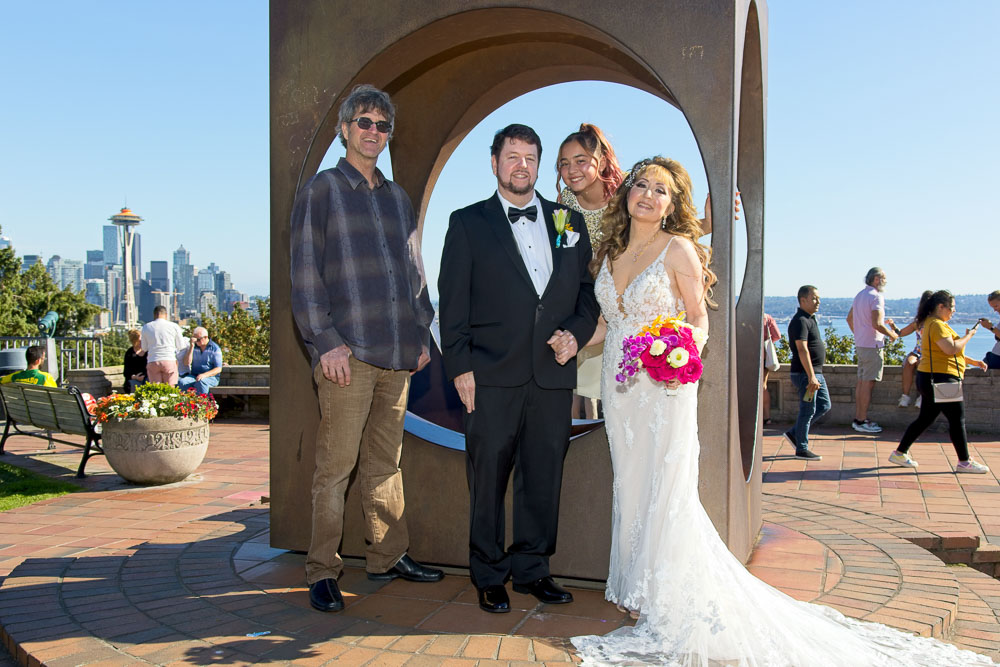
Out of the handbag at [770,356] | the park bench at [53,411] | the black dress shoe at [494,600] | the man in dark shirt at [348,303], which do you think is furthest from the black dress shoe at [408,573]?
the park bench at [53,411]

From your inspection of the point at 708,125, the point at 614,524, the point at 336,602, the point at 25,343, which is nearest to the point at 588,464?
the point at 614,524

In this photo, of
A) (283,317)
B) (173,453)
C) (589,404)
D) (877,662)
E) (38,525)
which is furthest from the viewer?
(173,453)

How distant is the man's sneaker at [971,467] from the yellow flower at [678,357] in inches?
194

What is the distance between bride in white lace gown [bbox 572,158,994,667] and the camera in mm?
2840

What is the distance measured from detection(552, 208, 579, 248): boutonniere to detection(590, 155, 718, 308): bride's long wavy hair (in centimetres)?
22

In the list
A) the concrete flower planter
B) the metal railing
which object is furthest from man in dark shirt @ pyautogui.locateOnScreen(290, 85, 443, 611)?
the metal railing

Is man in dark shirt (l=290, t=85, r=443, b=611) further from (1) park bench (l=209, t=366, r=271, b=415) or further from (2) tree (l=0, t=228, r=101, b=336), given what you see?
(2) tree (l=0, t=228, r=101, b=336)

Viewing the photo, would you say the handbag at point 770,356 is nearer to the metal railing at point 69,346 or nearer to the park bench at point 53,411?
the park bench at point 53,411

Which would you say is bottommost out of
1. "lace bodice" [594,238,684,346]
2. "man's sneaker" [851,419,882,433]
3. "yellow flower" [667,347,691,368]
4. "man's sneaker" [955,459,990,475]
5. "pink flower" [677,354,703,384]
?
"man's sneaker" [955,459,990,475]

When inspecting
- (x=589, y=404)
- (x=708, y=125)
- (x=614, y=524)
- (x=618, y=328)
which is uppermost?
(x=708, y=125)

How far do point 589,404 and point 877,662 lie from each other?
9.48ft

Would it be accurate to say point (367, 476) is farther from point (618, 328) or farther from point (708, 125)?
point (708, 125)

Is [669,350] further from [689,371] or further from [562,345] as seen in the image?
[562,345]

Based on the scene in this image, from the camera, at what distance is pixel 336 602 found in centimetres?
331
